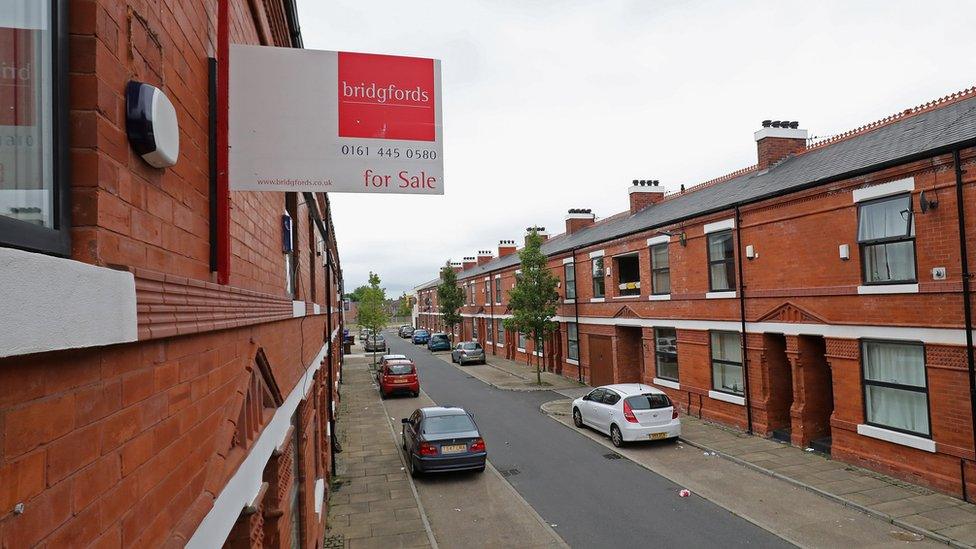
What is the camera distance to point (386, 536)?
9.37 meters

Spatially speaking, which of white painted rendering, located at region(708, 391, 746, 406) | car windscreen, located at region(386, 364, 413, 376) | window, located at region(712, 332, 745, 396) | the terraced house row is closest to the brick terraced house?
the terraced house row

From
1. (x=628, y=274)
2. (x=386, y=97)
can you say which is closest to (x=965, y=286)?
(x=386, y=97)

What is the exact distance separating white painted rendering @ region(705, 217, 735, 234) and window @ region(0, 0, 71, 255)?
1668cm

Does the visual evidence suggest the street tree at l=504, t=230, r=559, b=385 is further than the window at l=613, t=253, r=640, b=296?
Yes

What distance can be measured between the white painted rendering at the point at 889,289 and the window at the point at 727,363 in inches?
171

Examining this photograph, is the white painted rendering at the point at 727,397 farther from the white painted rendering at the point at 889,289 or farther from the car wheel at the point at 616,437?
the white painted rendering at the point at 889,289

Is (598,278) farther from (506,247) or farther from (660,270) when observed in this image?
(506,247)

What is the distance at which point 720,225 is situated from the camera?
53.8 feet

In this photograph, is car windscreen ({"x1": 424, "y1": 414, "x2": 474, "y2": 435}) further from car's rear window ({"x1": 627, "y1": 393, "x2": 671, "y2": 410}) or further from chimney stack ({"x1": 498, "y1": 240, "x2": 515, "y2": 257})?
chimney stack ({"x1": 498, "y1": 240, "x2": 515, "y2": 257})

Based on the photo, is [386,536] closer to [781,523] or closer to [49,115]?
[781,523]

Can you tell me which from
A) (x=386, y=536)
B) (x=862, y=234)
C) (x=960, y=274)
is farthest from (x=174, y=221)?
(x=862, y=234)

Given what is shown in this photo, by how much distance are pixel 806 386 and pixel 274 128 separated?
1465cm

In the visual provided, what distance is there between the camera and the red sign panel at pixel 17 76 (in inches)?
47.7

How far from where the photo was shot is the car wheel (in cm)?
1466
